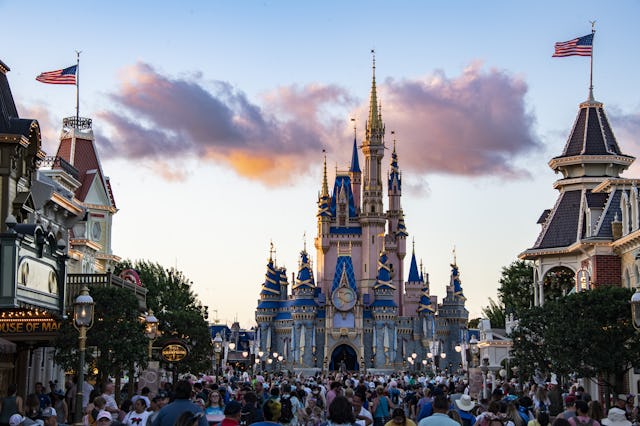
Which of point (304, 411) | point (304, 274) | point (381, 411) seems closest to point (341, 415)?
point (304, 411)

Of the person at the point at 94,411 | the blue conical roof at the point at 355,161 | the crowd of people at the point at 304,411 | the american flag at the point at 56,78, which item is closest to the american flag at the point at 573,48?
the american flag at the point at 56,78

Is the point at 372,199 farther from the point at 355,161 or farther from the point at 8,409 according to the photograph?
the point at 8,409

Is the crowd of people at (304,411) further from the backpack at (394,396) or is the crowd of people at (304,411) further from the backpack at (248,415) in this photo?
the backpack at (394,396)

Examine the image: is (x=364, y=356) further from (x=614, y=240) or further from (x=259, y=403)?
(x=259, y=403)

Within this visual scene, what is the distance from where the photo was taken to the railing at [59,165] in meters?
47.5

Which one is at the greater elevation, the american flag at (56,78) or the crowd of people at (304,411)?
the american flag at (56,78)

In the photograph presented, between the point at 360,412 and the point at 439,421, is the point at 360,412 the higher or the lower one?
the lower one

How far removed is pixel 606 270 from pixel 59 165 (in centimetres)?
2341

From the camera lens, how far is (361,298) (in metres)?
131

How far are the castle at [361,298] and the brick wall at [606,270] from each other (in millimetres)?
74778

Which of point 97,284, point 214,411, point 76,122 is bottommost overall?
point 214,411

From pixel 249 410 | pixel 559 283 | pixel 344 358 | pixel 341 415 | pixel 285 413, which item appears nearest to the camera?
pixel 341 415

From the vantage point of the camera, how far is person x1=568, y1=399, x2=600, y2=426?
46.6ft

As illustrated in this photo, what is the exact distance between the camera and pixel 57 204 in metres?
36.4
